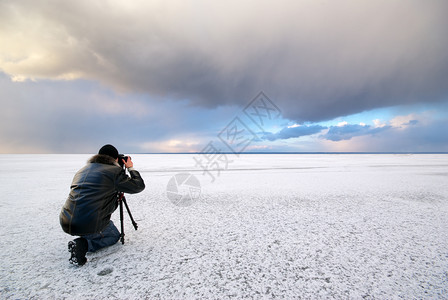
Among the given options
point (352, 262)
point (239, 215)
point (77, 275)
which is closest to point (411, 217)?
point (352, 262)

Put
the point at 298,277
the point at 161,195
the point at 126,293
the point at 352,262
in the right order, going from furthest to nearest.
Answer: the point at 161,195 → the point at 352,262 → the point at 298,277 → the point at 126,293

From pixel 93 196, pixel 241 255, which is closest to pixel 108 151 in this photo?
pixel 93 196

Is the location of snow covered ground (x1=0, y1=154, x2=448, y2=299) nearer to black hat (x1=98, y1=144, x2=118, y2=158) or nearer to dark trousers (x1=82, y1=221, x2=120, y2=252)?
dark trousers (x1=82, y1=221, x2=120, y2=252)

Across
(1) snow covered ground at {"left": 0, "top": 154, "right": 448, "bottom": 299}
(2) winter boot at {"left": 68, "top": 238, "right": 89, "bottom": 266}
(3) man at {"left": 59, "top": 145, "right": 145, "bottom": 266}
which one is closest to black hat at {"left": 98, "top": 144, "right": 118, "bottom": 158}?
(3) man at {"left": 59, "top": 145, "right": 145, "bottom": 266}

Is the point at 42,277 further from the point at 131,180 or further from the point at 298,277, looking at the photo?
the point at 298,277

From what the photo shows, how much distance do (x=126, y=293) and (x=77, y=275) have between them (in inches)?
30.2

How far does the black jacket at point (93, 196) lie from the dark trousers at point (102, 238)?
1.03ft

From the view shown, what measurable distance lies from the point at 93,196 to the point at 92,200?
48 millimetres

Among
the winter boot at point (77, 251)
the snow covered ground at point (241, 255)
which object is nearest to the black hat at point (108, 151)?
the winter boot at point (77, 251)

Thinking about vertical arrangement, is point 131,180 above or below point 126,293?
above

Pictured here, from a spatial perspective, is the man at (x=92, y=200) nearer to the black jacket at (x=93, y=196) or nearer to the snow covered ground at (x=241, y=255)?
the black jacket at (x=93, y=196)

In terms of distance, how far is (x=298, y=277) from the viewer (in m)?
2.28

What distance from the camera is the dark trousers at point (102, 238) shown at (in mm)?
2778

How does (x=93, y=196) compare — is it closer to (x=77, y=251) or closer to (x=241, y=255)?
(x=77, y=251)
